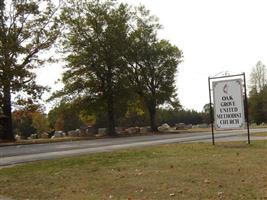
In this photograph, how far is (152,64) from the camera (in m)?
54.2

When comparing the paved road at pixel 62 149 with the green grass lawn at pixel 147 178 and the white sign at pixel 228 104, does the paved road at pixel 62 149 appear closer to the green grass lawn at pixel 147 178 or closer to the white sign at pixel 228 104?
the green grass lawn at pixel 147 178

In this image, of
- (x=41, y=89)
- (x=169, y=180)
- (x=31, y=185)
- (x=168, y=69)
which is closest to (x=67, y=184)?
(x=31, y=185)

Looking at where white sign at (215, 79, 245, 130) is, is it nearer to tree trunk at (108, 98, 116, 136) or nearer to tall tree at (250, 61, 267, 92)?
tree trunk at (108, 98, 116, 136)

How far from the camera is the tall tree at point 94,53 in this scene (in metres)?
45.9

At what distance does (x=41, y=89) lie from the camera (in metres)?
36.2

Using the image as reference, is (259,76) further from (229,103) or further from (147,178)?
(147,178)

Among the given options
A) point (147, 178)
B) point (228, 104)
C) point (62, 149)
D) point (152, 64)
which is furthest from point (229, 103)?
point (152, 64)

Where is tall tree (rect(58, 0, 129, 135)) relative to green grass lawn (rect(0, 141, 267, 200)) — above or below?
above

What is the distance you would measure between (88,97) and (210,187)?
38074 millimetres

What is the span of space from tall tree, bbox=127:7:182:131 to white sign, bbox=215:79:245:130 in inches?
1286

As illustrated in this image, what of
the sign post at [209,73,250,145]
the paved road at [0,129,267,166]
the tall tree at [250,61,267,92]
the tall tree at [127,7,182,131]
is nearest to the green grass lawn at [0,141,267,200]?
the paved road at [0,129,267,166]

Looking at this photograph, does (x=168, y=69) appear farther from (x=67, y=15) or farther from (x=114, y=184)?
(x=114, y=184)

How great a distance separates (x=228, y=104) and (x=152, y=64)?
34.8 m

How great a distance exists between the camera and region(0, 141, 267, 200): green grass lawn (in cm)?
973
